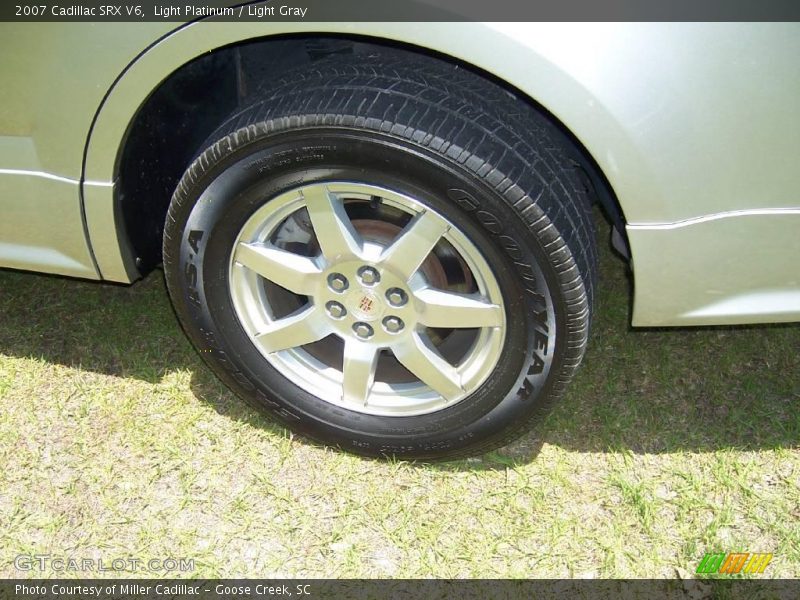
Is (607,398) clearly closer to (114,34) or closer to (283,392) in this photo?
(283,392)

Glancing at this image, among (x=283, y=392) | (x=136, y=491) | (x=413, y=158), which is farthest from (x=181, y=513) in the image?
(x=413, y=158)

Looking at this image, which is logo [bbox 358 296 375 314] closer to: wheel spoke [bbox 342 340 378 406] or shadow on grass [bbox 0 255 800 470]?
wheel spoke [bbox 342 340 378 406]

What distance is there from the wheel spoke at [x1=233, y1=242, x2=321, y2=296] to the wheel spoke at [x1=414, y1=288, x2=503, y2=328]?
0.27m

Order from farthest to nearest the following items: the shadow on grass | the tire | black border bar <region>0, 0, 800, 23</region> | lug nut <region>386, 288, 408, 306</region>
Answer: the shadow on grass, lug nut <region>386, 288, 408, 306</region>, the tire, black border bar <region>0, 0, 800, 23</region>

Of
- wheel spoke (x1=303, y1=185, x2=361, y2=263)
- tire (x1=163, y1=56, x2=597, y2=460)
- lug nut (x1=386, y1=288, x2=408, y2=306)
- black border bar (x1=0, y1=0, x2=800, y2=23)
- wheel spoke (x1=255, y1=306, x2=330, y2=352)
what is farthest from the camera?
wheel spoke (x1=255, y1=306, x2=330, y2=352)

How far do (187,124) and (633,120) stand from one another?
118 centimetres

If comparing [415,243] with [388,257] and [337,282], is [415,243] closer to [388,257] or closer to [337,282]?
[388,257]

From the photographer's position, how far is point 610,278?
110 inches

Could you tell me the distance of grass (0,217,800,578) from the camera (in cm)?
204

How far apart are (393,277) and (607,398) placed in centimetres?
87

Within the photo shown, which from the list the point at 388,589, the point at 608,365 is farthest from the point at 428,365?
the point at 608,365

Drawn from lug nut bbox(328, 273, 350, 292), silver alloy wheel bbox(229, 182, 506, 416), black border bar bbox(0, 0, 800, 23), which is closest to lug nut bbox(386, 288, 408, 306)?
silver alloy wheel bbox(229, 182, 506, 416)

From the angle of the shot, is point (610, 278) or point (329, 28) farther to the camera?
point (610, 278)
